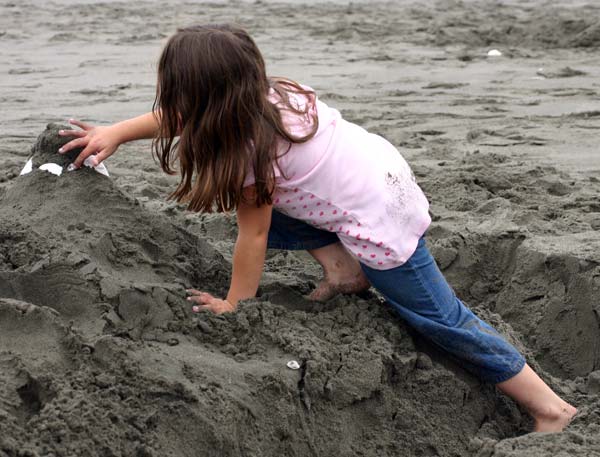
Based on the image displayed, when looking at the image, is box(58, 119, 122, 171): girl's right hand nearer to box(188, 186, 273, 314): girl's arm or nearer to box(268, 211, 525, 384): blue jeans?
box(188, 186, 273, 314): girl's arm

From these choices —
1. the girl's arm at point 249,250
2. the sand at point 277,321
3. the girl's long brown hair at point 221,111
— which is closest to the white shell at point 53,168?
the sand at point 277,321

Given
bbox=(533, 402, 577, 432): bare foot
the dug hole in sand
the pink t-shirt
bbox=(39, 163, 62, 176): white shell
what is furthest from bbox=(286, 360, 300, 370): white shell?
bbox=(39, 163, 62, 176): white shell

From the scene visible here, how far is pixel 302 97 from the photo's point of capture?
268 cm

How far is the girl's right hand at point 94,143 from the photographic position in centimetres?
277

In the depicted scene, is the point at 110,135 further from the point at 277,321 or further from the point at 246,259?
the point at 277,321

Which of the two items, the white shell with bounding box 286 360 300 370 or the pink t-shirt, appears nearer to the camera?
the white shell with bounding box 286 360 300 370

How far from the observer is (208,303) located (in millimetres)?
2623

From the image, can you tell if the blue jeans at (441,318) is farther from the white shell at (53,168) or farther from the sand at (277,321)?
the white shell at (53,168)

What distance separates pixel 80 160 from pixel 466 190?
Answer: 2.01 meters

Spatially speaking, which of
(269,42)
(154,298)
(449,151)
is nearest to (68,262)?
(154,298)

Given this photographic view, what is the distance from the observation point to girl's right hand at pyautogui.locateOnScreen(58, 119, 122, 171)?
277 centimetres

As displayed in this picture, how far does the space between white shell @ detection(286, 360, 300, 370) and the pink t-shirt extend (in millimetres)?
398

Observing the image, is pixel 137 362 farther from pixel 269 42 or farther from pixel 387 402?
pixel 269 42

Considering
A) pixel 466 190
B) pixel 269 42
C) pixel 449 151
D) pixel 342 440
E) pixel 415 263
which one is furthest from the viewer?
pixel 269 42
